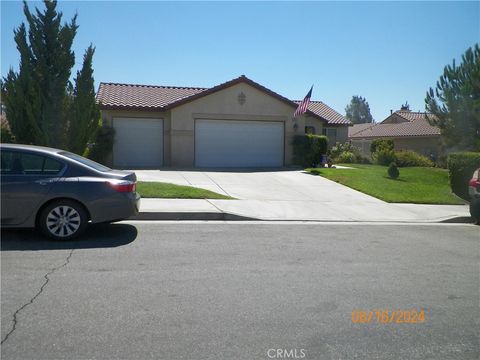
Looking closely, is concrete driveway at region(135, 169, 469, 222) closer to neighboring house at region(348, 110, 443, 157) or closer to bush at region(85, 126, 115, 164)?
bush at region(85, 126, 115, 164)

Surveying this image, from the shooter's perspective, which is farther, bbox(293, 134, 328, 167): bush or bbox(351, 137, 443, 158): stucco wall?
bbox(351, 137, 443, 158): stucco wall

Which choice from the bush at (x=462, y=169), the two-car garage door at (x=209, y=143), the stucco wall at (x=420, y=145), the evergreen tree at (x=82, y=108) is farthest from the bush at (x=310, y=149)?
the stucco wall at (x=420, y=145)

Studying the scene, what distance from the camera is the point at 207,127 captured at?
21.5 metres

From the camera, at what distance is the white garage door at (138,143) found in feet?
68.7

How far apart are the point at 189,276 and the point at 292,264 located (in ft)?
4.86

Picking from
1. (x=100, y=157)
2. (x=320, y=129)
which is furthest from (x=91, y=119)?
(x=320, y=129)

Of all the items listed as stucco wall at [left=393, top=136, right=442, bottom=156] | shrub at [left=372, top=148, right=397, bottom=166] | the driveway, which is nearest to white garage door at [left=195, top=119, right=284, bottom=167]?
the driveway

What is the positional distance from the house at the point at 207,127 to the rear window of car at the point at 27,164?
13.9 m

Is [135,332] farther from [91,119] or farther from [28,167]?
[91,119]

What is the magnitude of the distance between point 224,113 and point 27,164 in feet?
49.2

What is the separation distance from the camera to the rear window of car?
6848 mm

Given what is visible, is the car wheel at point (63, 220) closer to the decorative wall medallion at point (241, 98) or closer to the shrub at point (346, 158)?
the decorative wall medallion at point (241, 98)
